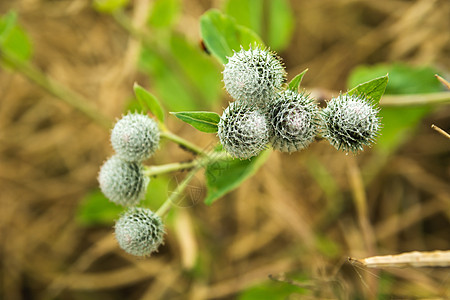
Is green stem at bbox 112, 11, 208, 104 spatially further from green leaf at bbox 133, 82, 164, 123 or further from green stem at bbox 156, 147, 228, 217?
green stem at bbox 156, 147, 228, 217

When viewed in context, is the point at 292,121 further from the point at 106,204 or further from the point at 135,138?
the point at 106,204

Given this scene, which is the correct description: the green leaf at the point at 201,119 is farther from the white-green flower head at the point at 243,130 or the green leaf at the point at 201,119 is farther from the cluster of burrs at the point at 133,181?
the cluster of burrs at the point at 133,181

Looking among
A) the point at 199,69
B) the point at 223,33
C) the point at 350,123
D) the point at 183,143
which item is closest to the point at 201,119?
the point at 183,143

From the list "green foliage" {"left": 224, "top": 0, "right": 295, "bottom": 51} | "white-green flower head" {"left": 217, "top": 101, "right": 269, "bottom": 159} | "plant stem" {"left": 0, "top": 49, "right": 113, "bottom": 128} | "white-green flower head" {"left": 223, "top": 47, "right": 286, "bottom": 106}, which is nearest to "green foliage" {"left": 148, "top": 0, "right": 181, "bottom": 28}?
"green foliage" {"left": 224, "top": 0, "right": 295, "bottom": 51}

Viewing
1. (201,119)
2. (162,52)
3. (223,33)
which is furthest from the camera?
(162,52)

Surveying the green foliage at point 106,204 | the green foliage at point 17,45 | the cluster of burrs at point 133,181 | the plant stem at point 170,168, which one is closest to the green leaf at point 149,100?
the cluster of burrs at point 133,181

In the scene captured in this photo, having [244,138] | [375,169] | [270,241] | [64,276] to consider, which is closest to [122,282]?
[64,276]
